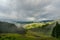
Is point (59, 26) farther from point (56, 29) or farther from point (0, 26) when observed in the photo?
point (0, 26)

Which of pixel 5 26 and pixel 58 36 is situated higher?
pixel 5 26

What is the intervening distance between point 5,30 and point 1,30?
359 cm

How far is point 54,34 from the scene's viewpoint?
358 ft

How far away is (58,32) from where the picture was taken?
361 ft

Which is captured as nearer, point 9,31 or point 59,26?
point 59,26

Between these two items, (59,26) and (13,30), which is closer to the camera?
(59,26)

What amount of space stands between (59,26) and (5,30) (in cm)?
4228

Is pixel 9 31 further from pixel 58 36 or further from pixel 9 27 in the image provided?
pixel 58 36

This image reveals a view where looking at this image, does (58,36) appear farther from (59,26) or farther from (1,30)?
(1,30)

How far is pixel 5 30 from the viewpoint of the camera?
122 metres

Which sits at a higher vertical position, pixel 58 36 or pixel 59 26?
pixel 59 26

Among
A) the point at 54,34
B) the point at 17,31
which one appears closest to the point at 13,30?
the point at 17,31

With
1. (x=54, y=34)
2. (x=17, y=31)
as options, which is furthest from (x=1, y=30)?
(x=54, y=34)

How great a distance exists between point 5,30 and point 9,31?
3.74 m
